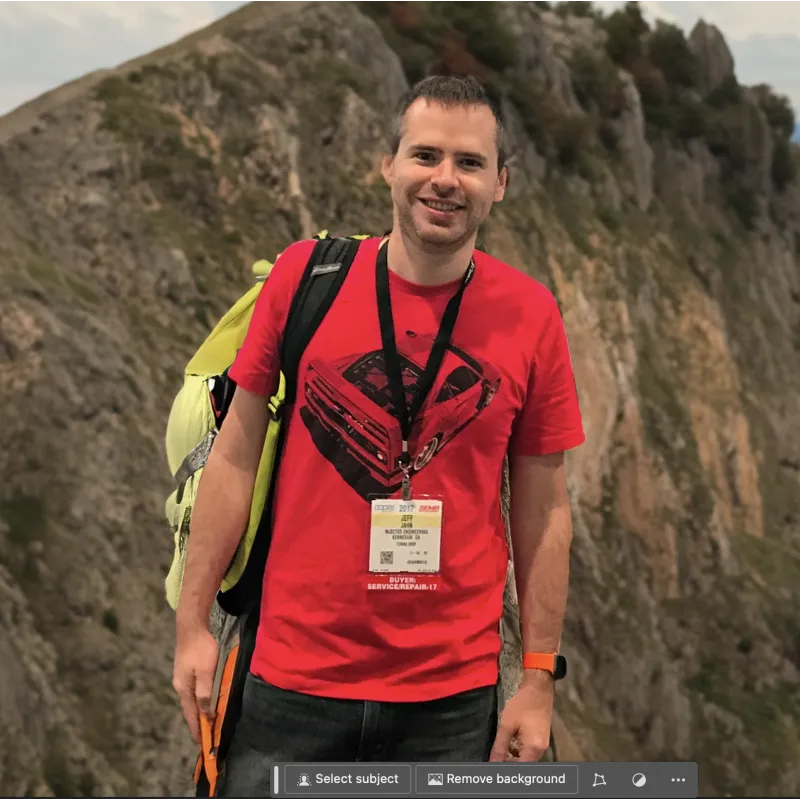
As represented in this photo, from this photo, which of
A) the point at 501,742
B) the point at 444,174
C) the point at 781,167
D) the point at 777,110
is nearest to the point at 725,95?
the point at 781,167

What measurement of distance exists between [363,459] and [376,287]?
54cm

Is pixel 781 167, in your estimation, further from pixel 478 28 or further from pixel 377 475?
pixel 377 475

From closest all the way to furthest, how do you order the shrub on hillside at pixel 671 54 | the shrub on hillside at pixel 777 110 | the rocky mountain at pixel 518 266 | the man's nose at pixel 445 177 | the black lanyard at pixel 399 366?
the man's nose at pixel 445 177, the black lanyard at pixel 399 366, the rocky mountain at pixel 518 266, the shrub on hillside at pixel 671 54, the shrub on hillside at pixel 777 110

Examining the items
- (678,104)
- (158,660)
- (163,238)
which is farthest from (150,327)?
(678,104)

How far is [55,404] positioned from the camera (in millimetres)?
9852

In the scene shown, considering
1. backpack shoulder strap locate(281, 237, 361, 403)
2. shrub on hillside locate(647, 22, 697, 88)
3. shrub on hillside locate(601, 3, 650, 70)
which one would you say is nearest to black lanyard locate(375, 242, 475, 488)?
backpack shoulder strap locate(281, 237, 361, 403)

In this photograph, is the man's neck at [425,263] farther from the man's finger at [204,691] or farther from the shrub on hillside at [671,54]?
the shrub on hillside at [671,54]

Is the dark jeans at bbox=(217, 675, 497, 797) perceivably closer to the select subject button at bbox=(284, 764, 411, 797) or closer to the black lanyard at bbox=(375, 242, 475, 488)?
the select subject button at bbox=(284, 764, 411, 797)

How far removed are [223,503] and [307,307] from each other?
27.0 inches

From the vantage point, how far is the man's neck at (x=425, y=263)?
9.46 ft

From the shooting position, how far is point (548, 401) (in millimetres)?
2951

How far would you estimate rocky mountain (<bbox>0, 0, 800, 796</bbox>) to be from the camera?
363 inches

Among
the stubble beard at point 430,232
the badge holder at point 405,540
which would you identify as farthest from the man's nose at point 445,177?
the badge holder at point 405,540

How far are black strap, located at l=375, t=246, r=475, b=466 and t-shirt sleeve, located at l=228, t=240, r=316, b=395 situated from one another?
0.94 feet
